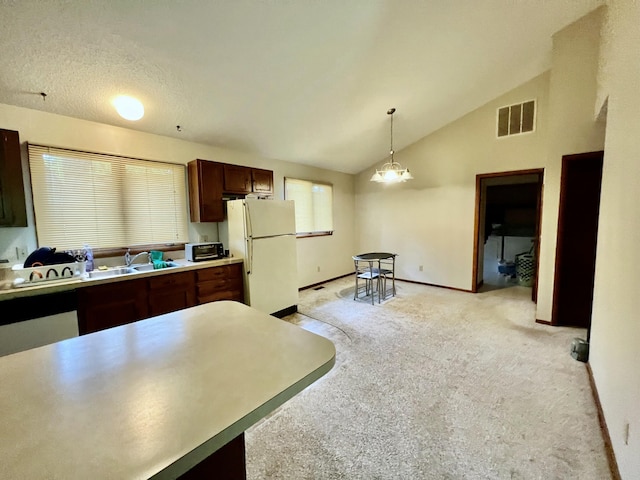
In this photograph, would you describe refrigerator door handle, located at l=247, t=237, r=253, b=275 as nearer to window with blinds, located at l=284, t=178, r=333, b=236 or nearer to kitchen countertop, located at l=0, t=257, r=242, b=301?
kitchen countertop, located at l=0, t=257, r=242, b=301

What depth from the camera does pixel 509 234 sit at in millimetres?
6129

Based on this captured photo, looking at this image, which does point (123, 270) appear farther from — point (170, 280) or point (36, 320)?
point (36, 320)

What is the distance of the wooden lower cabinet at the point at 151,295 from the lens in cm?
233

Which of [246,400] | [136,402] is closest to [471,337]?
[246,400]

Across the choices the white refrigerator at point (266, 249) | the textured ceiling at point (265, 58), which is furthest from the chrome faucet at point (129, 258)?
the textured ceiling at point (265, 58)

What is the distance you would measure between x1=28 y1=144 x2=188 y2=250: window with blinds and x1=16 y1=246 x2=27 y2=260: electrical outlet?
0.13 m

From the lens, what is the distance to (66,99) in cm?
239

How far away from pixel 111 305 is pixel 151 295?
0.32m

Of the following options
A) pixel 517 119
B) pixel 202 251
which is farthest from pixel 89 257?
pixel 517 119

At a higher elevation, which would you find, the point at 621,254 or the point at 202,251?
the point at 621,254

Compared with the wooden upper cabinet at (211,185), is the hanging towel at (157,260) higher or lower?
lower

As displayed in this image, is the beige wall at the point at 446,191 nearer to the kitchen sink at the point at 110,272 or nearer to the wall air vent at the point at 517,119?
the wall air vent at the point at 517,119

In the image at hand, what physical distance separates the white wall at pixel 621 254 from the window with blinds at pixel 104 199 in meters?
3.94

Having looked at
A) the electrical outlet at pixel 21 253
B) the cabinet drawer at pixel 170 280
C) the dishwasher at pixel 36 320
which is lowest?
the dishwasher at pixel 36 320
